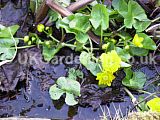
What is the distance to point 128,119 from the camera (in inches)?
80.2

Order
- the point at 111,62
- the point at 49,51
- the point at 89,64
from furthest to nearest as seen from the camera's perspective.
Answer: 1. the point at 49,51
2. the point at 89,64
3. the point at 111,62

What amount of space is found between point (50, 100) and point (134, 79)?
0.47m

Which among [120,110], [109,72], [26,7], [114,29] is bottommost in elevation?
[120,110]

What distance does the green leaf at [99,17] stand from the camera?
7.97 ft

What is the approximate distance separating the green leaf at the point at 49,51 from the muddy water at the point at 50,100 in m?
0.03

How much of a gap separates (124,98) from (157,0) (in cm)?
65

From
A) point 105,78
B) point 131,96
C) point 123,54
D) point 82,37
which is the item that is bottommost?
point 131,96

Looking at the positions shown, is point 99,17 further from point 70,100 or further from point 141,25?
point 70,100

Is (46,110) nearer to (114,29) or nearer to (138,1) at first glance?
(114,29)

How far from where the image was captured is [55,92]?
7.68ft

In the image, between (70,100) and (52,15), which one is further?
(52,15)

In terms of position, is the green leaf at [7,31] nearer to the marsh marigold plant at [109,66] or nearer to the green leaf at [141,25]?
the marsh marigold plant at [109,66]

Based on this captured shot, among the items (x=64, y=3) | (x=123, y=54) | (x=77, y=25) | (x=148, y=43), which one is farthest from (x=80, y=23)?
(x=148, y=43)

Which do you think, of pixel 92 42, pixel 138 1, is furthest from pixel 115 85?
pixel 138 1
